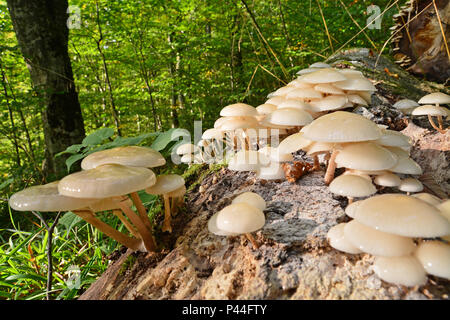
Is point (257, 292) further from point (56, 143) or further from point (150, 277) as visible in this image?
point (56, 143)

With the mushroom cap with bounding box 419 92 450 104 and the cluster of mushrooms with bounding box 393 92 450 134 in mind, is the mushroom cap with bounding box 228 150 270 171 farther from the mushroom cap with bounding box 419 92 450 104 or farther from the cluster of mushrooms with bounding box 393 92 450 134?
the mushroom cap with bounding box 419 92 450 104

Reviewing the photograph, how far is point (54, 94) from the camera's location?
4.77m

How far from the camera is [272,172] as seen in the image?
5.81 feet

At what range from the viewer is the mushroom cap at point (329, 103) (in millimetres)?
2139

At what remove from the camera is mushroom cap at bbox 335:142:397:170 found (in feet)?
4.37

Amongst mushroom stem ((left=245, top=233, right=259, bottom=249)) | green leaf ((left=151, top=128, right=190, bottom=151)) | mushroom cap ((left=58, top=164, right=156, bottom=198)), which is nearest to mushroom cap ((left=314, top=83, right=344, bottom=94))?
green leaf ((left=151, top=128, right=190, bottom=151))

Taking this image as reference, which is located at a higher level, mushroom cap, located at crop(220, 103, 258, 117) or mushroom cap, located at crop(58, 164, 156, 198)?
mushroom cap, located at crop(220, 103, 258, 117)

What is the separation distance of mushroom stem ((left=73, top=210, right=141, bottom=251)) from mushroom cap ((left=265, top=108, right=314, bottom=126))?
1.32m

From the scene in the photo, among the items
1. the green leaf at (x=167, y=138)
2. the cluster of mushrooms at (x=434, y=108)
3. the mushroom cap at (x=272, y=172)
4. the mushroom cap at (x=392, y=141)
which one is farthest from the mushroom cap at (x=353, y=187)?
the cluster of mushrooms at (x=434, y=108)

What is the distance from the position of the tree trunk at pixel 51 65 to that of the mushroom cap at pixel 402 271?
5.45 meters

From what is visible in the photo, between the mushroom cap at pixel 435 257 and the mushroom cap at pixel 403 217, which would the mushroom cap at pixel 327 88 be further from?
the mushroom cap at pixel 435 257
